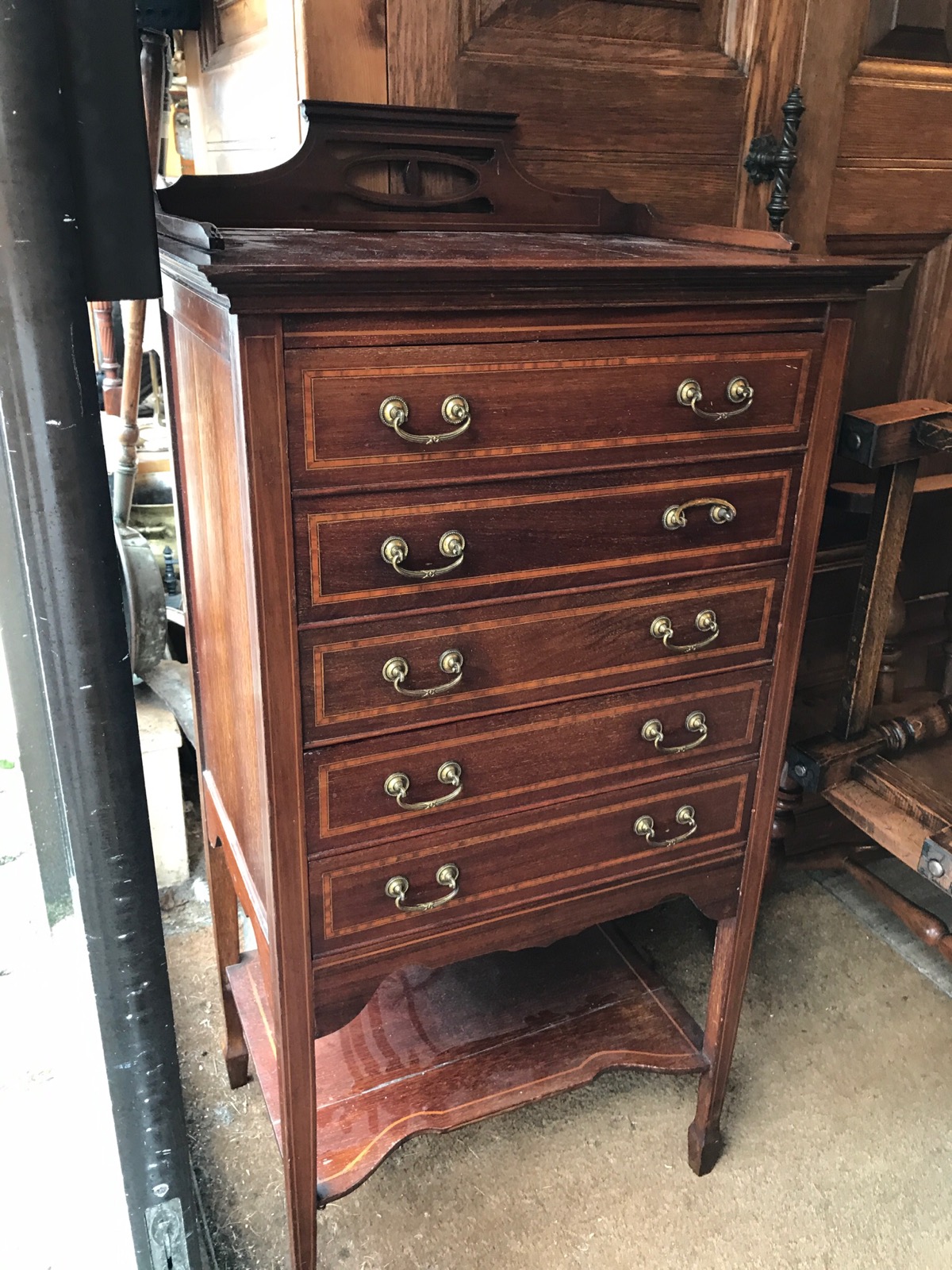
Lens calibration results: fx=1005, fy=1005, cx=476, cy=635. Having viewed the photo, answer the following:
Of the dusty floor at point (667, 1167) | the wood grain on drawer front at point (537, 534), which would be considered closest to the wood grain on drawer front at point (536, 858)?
the wood grain on drawer front at point (537, 534)

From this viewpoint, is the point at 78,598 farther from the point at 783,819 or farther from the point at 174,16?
the point at 783,819

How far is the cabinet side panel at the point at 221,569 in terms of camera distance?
0.96 metres

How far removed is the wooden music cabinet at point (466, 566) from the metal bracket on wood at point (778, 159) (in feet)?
0.94

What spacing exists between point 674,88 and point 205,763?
46.2 inches

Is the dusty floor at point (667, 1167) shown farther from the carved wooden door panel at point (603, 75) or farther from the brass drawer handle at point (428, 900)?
the carved wooden door panel at point (603, 75)

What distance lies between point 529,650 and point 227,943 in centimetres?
79

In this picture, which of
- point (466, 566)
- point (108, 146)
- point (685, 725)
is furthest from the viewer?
point (685, 725)

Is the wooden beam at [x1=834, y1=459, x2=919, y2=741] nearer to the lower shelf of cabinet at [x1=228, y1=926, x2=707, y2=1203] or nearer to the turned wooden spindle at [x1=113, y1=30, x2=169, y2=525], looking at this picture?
the lower shelf of cabinet at [x1=228, y1=926, x2=707, y2=1203]

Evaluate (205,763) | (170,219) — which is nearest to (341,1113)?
(205,763)

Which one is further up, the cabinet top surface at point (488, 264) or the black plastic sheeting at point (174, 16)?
the black plastic sheeting at point (174, 16)

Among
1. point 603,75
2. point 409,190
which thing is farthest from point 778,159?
point 409,190

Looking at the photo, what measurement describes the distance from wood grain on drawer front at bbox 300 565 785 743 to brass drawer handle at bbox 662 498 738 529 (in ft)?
0.23

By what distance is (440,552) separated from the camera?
0.97 metres

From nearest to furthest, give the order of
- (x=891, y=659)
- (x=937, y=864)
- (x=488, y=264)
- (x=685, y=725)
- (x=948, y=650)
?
(x=488, y=264) < (x=685, y=725) < (x=937, y=864) < (x=891, y=659) < (x=948, y=650)
